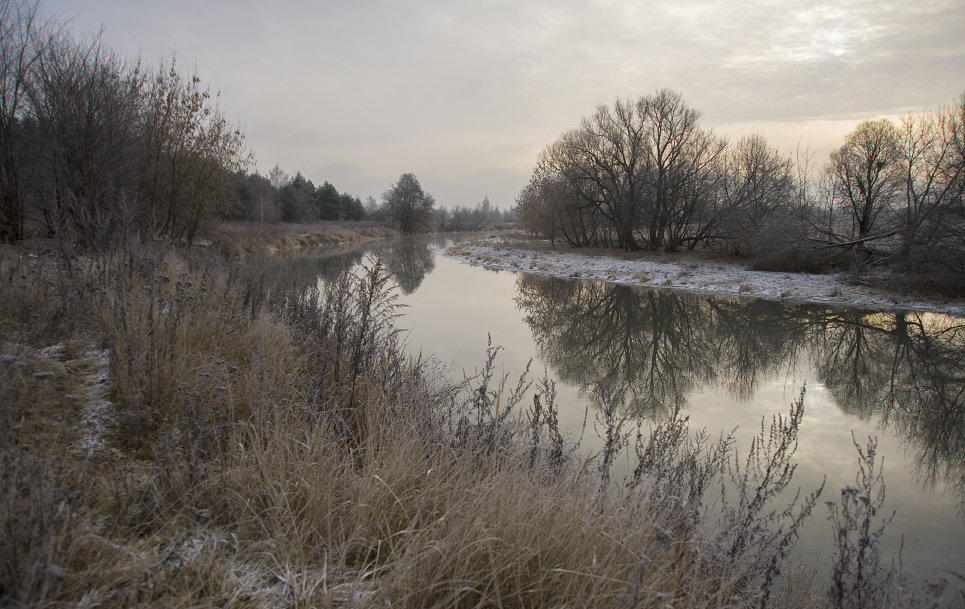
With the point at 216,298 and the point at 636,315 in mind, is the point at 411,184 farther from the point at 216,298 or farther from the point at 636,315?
the point at 216,298

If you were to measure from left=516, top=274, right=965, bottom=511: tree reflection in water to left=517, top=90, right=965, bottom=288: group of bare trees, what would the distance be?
6352 millimetres

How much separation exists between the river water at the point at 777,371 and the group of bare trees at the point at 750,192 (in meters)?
6.50

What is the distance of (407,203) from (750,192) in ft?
162

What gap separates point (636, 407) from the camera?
20.5 ft

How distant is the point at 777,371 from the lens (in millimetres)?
8438

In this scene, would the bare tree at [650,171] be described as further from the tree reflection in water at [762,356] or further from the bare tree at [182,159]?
the bare tree at [182,159]

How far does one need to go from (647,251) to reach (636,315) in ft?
66.1

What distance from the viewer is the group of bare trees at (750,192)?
16.0 m

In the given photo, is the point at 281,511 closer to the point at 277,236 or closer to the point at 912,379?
the point at 912,379

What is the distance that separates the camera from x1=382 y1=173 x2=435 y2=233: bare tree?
6862 centimetres

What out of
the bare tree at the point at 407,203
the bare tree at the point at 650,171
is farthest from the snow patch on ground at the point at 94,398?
the bare tree at the point at 407,203

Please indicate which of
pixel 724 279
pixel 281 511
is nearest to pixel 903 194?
pixel 724 279

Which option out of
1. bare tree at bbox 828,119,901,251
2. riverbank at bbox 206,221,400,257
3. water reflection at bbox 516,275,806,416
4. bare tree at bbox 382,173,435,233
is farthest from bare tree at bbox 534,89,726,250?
bare tree at bbox 382,173,435,233

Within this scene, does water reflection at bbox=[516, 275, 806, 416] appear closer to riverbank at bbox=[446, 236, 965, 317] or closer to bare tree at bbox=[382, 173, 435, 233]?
riverbank at bbox=[446, 236, 965, 317]
